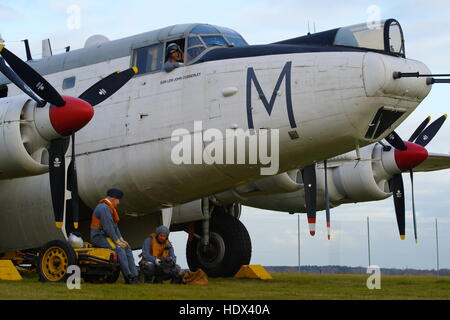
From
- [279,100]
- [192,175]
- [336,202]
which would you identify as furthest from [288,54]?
[336,202]

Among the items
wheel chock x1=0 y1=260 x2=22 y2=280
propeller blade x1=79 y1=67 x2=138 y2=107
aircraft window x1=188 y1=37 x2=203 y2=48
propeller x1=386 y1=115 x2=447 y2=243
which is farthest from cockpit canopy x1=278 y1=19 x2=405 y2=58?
wheel chock x1=0 y1=260 x2=22 y2=280

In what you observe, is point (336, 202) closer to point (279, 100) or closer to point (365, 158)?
point (365, 158)

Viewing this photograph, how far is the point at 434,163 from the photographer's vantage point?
21047mm

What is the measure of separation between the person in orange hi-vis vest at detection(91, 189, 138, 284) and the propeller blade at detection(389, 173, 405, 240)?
783cm

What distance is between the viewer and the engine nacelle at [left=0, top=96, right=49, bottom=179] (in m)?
14.2

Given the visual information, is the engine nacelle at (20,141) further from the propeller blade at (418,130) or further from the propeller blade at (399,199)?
the propeller blade at (418,130)

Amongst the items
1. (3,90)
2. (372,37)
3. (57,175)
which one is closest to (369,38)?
(372,37)

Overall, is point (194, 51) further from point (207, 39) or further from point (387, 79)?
point (387, 79)

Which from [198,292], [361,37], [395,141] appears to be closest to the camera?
[198,292]

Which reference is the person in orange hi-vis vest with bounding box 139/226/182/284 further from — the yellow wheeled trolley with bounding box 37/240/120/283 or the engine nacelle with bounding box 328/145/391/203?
the engine nacelle with bounding box 328/145/391/203

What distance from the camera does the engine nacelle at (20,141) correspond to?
46.6 feet

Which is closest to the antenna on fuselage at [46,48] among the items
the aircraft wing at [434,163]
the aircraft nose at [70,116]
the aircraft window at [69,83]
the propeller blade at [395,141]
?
the aircraft window at [69,83]

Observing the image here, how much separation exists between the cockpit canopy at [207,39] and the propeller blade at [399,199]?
564 centimetres

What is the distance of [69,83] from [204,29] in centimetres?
312
